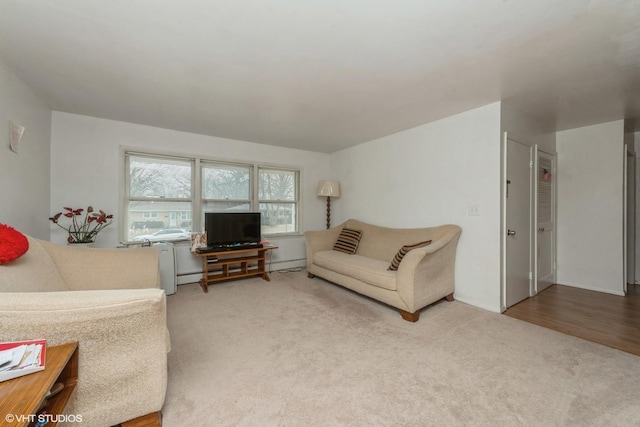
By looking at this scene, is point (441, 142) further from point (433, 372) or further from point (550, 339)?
point (433, 372)

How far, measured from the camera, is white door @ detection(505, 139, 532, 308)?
9.05 ft

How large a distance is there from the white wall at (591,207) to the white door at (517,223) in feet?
3.64

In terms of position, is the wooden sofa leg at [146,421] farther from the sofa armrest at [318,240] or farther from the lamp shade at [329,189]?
the lamp shade at [329,189]

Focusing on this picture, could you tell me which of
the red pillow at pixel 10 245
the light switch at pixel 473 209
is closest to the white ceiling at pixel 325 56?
the light switch at pixel 473 209

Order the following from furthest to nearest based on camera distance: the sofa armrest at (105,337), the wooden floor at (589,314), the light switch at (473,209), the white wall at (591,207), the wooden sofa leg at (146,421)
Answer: the white wall at (591,207) → the light switch at (473,209) → the wooden floor at (589,314) → the wooden sofa leg at (146,421) → the sofa armrest at (105,337)

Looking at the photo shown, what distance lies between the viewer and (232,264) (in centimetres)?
397

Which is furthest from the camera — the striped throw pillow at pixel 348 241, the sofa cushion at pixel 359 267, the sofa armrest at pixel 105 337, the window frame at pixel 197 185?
the striped throw pillow at pixel 348 241

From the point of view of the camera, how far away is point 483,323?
242cm

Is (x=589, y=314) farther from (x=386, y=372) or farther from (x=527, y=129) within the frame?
(x=386, y=372)

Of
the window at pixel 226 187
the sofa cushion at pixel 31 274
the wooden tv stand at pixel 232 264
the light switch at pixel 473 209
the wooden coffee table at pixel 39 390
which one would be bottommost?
the wooden tv stand at pixel 232 264

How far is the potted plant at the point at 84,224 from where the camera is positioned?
9.37ft

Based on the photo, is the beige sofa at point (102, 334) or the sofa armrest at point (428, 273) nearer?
the beige sofa at point (102, 334)

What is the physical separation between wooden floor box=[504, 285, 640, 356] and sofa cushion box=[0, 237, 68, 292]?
148 inches

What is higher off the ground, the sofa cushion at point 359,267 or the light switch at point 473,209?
the light switch at point 473,209
